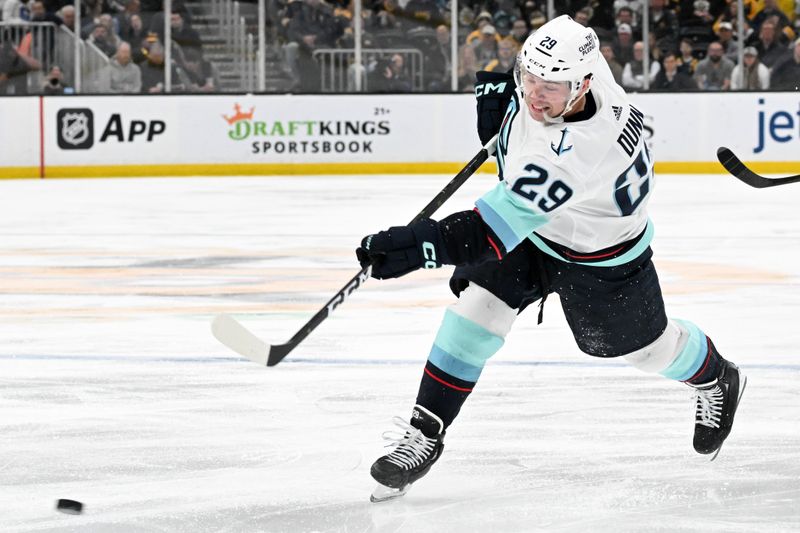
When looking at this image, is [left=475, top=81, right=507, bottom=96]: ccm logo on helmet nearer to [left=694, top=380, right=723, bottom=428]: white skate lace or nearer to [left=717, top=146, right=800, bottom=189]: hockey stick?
[left=717, top=146, right=800, bottom=189]: hockey stick

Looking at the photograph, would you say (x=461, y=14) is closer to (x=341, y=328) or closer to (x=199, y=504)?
(x=341, y=328)

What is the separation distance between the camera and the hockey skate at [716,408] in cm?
278

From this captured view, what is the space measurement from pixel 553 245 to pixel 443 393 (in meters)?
0.35

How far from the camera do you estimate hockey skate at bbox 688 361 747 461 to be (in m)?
2.78

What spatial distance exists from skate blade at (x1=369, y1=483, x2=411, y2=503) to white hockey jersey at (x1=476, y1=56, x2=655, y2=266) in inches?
20.7

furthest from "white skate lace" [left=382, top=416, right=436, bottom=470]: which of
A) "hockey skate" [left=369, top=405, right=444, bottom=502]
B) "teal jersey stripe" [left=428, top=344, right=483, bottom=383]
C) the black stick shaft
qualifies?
the black stick shaft

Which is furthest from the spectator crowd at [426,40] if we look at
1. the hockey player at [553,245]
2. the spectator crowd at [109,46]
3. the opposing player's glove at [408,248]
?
the opposing player's glove at [408,248]

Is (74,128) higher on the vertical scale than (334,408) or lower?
higher

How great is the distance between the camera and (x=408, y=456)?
255cm

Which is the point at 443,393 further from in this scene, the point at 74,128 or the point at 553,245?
the point at 74,128

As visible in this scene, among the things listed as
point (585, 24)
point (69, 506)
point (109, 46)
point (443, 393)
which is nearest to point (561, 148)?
point (443, 393)

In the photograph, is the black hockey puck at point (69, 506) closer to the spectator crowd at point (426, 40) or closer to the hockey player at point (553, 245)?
the hockey player at point (553, 245)

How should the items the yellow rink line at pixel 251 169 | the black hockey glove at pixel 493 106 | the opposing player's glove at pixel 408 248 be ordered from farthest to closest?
the yellow rink line at pixel 251 169 < the black hockey glove at pixel 493 106 < the opposing player's glove at pixel 408 248

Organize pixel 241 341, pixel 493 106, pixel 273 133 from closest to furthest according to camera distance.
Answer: pixel 241 341 → pixel 493 106 → pixel 273 133
